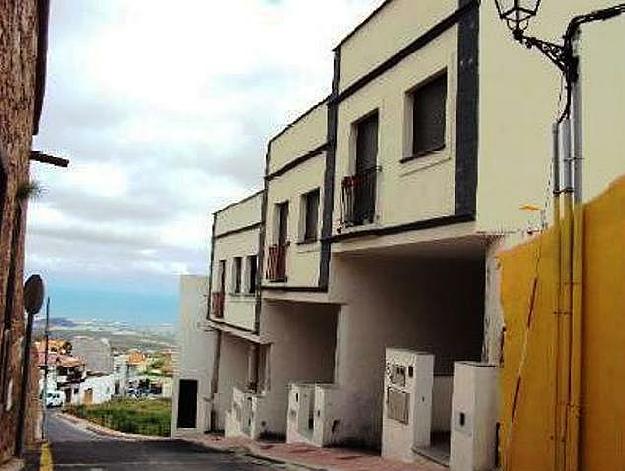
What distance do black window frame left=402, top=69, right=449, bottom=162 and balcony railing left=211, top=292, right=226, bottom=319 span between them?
1499 cm

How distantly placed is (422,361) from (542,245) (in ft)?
13.2

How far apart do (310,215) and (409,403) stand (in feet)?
23.1

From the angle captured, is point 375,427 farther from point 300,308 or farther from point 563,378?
point 563,378

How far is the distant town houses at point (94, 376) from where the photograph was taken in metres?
68.6

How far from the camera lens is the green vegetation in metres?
44.8

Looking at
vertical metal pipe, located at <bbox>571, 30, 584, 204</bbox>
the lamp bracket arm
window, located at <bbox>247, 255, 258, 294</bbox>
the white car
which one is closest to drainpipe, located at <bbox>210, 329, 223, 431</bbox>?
window, located at <bbox>247, 255, 258, 294</bbox>

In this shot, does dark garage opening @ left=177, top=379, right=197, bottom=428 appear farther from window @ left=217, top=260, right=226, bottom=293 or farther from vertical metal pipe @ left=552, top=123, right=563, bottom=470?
vertical metal pipe @ left=552, top=123, right=563, bottom=470

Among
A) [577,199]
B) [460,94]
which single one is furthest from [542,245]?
[460,94]

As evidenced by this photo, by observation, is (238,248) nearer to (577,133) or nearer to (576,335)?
(577,133)

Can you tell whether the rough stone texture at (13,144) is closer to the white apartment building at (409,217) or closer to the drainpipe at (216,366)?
the white apartment building at (409,217)

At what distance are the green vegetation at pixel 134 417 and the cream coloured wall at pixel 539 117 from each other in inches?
1439

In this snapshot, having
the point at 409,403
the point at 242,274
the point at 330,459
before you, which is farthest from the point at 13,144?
the point at 242,274

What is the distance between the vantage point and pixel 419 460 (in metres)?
→ 10.1

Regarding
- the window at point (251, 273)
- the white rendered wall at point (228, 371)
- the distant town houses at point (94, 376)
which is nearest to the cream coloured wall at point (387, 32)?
the window at point (251, 273)
